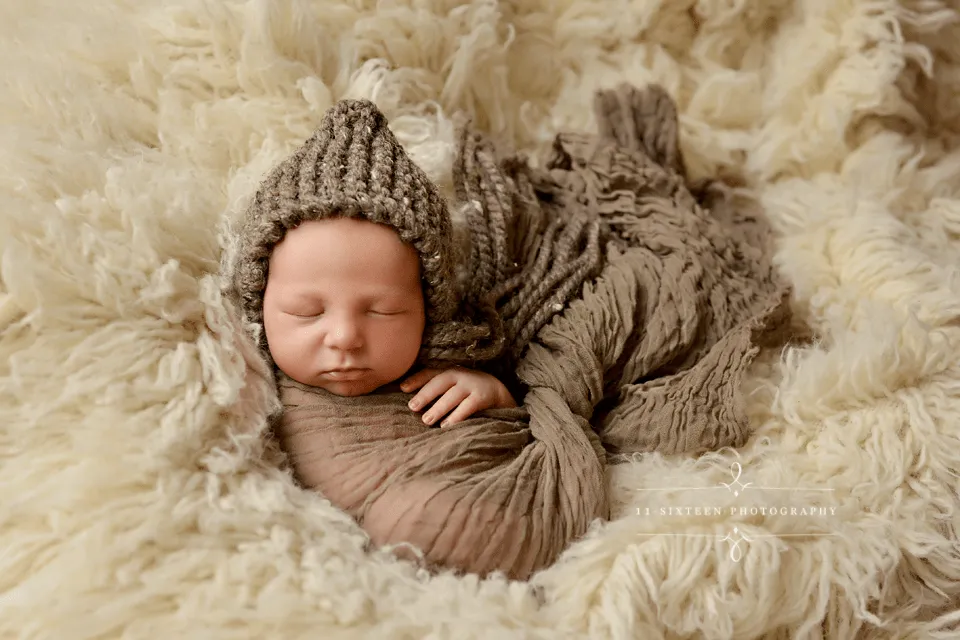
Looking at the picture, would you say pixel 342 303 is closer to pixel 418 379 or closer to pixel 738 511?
pixel 418 379

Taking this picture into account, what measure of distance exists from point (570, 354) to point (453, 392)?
0.15m

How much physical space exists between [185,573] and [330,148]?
0.44m

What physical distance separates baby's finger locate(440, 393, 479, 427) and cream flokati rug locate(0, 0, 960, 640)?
0.16 metres

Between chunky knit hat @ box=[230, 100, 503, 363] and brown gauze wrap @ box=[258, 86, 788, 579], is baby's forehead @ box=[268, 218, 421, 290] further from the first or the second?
brown gauze wrap @ box=[258, 86, 788, 579]

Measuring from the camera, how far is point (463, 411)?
2.82ft

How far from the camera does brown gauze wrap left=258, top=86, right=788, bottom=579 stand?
2.55 ft

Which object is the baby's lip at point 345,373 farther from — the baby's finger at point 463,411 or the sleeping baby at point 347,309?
the baby's finger at point 463,411

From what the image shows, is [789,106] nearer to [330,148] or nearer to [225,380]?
[330,148]

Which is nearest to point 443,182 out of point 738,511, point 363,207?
point 363,207

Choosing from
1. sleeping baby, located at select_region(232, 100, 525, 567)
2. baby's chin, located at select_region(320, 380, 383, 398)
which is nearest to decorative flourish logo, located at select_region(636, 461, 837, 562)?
sleeping baby, located at select_region(232, 100, 525, 567)

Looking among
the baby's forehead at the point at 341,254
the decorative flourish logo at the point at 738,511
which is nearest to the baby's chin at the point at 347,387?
the baby's forehead at the point at 341,254

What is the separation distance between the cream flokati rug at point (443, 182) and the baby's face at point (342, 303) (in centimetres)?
6

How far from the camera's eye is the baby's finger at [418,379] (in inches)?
34.4

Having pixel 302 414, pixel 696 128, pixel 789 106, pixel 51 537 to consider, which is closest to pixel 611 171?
pixel 696 128
